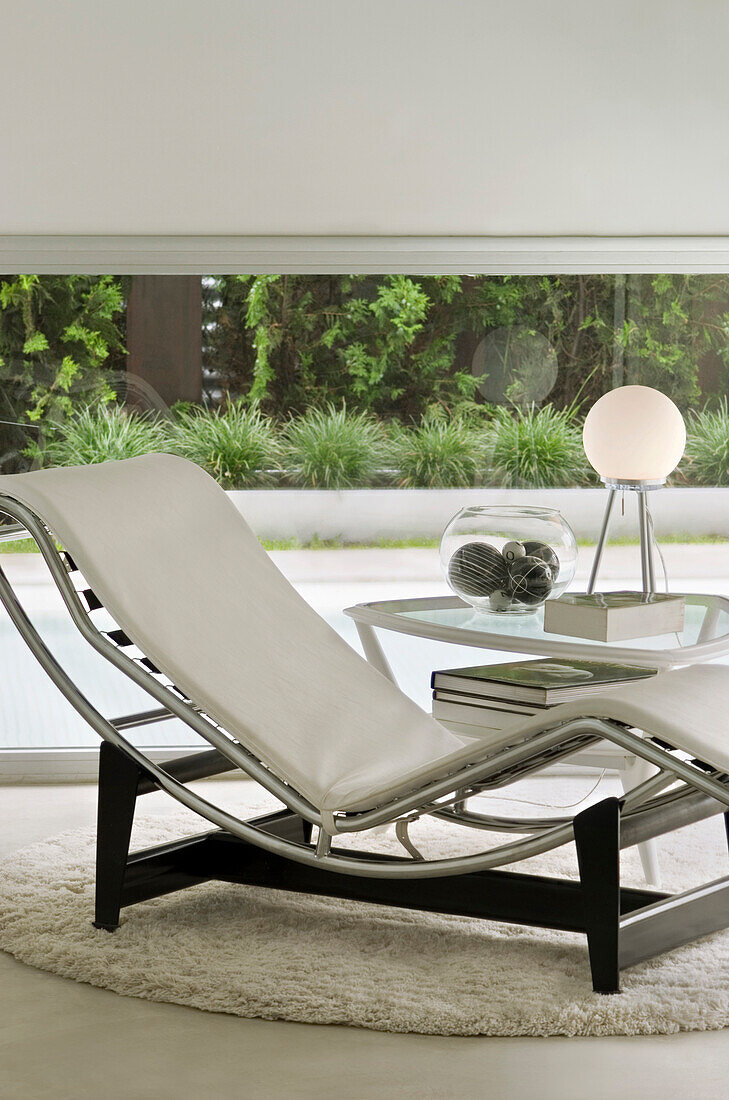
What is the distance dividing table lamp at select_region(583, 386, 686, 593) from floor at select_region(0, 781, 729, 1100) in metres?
1.35

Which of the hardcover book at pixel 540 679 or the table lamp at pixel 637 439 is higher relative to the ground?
the table lamp at pixel 637 439

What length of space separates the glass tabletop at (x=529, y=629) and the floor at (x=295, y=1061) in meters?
0.71

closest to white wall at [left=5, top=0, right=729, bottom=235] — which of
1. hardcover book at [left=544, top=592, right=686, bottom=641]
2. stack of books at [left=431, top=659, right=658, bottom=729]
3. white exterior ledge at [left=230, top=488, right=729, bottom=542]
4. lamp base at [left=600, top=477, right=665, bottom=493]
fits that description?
white exterior ledge at [left=230, top=488, right=729, bottom=542]

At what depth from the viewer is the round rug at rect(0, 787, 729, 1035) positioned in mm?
2043

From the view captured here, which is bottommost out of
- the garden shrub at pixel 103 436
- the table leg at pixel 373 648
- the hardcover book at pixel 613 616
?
the table leg at pixel 373 648

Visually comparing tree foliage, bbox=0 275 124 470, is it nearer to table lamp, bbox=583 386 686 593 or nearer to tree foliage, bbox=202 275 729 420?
tree foliage, bbox=202 275 729 420

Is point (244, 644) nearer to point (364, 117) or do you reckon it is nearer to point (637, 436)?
point (637, 436)

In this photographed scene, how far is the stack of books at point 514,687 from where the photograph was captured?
2.43 meters

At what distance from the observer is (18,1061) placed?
75.9 inches

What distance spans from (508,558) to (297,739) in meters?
0.73

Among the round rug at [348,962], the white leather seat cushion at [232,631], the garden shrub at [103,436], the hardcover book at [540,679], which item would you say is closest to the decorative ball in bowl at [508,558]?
the hardcover book at [540,679]

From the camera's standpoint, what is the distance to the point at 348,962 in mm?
2270

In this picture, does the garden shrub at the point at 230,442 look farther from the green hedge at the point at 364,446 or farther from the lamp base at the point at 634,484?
the lamp base at the point at 634,484

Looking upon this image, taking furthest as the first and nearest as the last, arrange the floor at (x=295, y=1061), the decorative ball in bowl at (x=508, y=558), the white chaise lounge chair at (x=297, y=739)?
the decorative ball in bowl at (x=508, y=558) → the white chaise lounge chair at (x=297, y=739) → the floor at (x=295, y=1061)
